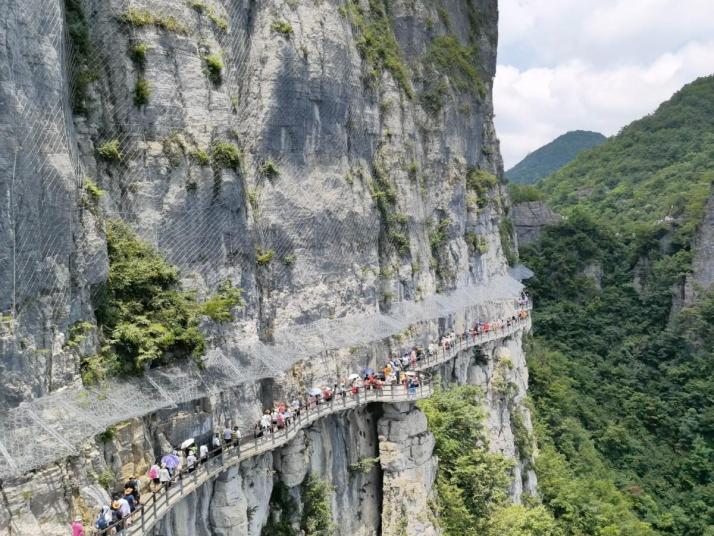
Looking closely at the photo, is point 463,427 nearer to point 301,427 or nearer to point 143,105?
point 301,427

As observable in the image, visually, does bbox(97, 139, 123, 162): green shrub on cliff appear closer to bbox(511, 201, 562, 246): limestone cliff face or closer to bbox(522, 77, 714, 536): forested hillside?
bbox(522, 77, 714, 536): forested hillside

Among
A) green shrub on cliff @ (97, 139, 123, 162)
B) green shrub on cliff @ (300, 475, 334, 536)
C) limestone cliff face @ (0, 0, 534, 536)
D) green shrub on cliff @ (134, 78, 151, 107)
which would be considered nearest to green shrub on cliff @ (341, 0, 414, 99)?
limestone cliff face @ (0, 0, 534, 536)

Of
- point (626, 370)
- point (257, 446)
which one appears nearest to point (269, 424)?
point (257, 446)

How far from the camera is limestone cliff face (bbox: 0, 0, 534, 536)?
46.9 ft

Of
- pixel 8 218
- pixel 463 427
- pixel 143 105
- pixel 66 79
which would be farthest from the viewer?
pixel 463 427

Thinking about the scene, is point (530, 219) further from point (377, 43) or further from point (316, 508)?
point (316, 508)

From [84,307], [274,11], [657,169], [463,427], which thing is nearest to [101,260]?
[84,307]

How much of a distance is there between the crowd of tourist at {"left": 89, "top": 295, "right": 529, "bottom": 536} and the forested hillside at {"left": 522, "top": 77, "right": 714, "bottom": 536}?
1408 centimetres

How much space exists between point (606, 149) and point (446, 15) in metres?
80.4

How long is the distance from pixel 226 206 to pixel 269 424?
24.0 feet

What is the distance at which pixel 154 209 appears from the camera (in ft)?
62.8

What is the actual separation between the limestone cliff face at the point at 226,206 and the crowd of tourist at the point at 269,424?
0.63 metres

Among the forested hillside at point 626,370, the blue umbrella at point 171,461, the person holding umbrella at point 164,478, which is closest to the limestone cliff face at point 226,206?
the blue umbrella at point 171,461

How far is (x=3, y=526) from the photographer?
1255 cm
